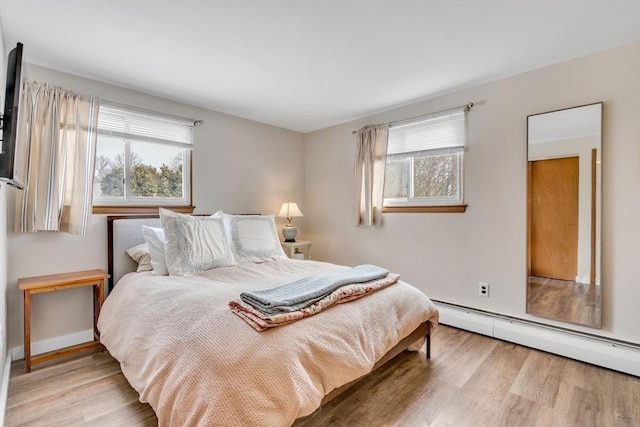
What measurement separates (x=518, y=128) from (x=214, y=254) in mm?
2848

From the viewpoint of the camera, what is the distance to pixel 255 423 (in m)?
1.10

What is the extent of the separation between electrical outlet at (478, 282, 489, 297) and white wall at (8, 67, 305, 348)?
248cm

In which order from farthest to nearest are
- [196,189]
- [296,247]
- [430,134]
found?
[296,247] < [196,189] < [430,134]

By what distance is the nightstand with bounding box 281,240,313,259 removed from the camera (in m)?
3.89

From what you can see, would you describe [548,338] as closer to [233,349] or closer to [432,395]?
[432,395]

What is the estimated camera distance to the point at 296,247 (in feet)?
13.4

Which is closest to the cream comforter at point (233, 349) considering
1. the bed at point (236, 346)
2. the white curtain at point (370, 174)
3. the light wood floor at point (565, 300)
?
the bed at point (236, 346)

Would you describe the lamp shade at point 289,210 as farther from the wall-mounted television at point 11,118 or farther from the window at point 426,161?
the wall-mounted television at point 11,118

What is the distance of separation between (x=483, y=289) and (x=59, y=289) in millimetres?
3570

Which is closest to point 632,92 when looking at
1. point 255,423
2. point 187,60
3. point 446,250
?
point 446,250

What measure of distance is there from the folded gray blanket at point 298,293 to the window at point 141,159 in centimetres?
197

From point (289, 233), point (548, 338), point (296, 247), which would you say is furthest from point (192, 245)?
point (548, 338)

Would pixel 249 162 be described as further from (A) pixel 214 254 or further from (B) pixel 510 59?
(B) pixel 510 59

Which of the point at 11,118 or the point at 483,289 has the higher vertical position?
the point at 11,118
